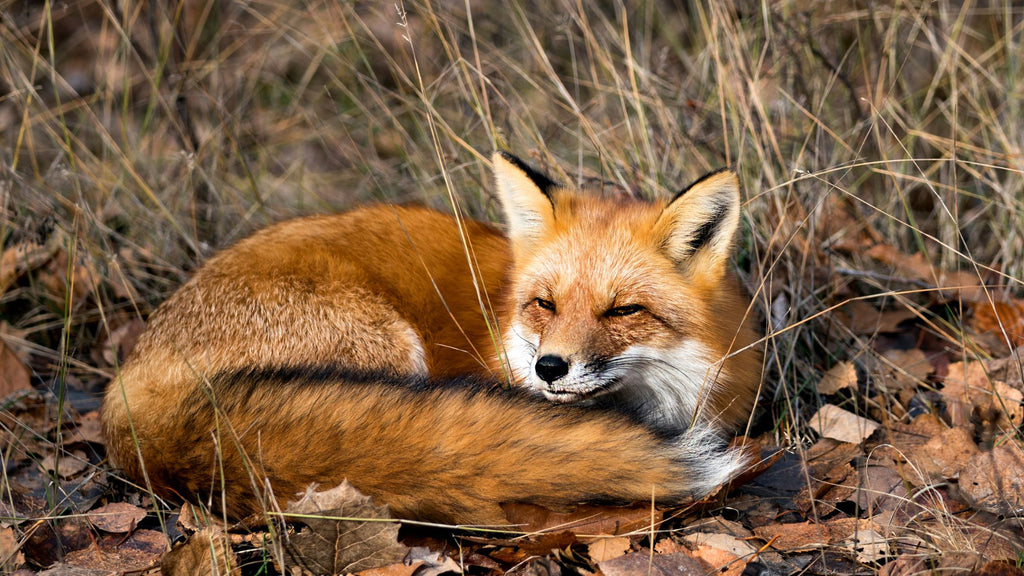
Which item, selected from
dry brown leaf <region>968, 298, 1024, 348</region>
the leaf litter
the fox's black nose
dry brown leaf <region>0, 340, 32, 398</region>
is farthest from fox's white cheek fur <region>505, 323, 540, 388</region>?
dry brown leaf <region>0, 340, 32, 398</region>

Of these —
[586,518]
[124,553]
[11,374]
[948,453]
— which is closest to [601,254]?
[586,518]

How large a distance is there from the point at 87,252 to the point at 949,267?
4.54 m

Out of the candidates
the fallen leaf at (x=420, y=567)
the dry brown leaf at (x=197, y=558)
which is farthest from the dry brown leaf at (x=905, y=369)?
the dry brown leaf at (x=197, y=558)

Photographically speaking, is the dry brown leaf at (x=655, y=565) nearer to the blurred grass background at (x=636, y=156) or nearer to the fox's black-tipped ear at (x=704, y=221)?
the blurred grass background at (x=636, y=156)

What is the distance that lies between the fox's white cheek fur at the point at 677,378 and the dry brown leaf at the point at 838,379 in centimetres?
81

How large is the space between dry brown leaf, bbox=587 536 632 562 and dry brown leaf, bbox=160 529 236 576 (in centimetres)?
109

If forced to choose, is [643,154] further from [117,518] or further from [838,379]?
[117,518]

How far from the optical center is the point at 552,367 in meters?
2.57

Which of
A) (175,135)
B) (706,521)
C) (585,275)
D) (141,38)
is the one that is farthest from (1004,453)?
(141,38)

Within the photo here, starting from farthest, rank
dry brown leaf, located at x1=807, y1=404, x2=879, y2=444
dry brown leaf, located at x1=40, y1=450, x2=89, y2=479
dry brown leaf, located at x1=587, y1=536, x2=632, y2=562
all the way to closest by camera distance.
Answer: dry brown leaf, located at x1=40, y1=450, x2=89, y2=479
dry brown leaf, located at x1=807, y1=404, x2=879, y2=444
dry brown leaf, located at x1=587, y1=536, x2=632, y2=562

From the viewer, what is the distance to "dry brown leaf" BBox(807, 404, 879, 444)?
3092 mm

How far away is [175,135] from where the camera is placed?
18.0 feet

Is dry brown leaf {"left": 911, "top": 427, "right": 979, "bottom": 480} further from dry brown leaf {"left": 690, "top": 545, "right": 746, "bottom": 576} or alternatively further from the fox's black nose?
the fox's black nose

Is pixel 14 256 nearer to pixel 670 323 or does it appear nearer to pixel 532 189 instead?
pixel 532 189
